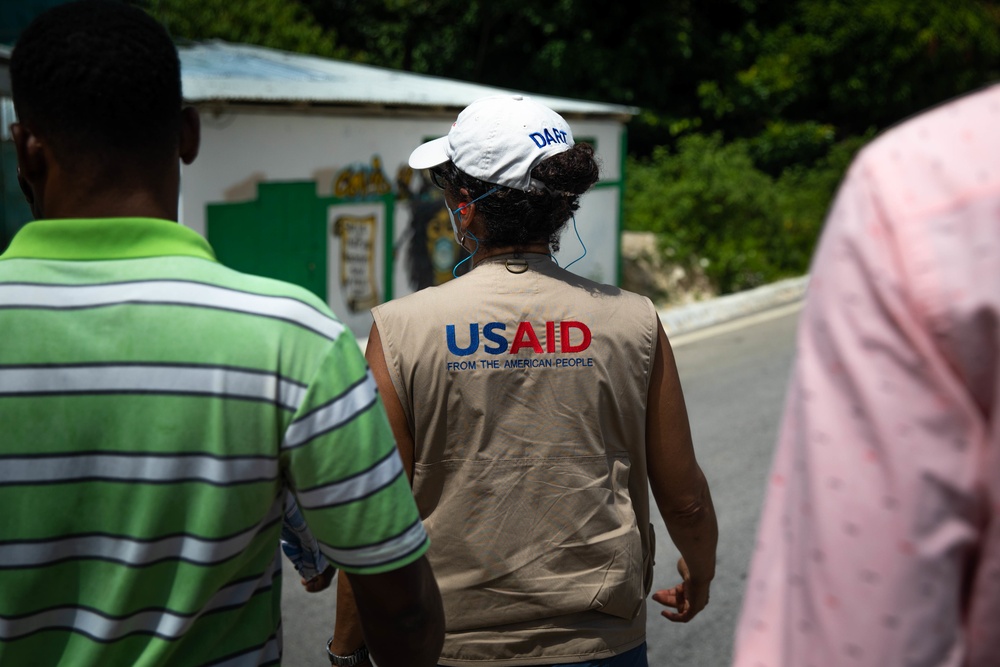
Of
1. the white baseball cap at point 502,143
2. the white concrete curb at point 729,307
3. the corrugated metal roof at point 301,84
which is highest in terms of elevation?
the corrugated metal roof at point 301,84

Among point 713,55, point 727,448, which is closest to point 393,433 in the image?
point 727,448

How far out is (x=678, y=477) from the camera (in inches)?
88.3

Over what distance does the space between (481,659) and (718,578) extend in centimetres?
287

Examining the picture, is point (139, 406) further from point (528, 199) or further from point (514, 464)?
point (528, 199)

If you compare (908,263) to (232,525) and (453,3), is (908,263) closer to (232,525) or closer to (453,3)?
(232,525)

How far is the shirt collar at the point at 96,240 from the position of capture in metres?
1.42

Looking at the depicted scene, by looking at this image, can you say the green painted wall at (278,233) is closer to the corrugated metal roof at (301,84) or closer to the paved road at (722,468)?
the corrugated metal roof at (301,84)

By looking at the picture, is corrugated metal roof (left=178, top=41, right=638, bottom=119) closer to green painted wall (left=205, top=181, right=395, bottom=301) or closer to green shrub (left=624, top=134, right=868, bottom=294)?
green painted wall (left=205, top=181, right=395, bottom=301)

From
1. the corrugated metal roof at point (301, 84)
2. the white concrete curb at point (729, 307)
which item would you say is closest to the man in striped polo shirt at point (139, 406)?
the corrugated metal roof at point (301, 84)

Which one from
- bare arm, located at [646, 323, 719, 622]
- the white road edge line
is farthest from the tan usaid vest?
the white road edge line

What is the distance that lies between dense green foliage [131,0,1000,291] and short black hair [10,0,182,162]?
55.2 feet

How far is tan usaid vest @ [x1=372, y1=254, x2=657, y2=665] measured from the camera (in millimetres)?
2059

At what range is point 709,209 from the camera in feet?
46.3

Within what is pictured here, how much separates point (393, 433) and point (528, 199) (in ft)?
1.79
